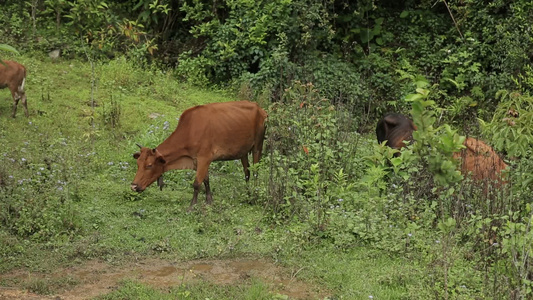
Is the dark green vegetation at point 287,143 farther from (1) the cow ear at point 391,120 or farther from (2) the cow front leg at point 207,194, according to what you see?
(1) the cow ear at point 391,120

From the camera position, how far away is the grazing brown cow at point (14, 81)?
37.0 ft

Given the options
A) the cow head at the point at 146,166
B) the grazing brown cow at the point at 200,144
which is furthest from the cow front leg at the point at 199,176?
the cow head at the point at 146,166

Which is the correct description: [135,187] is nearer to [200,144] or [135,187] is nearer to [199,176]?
[199,176]

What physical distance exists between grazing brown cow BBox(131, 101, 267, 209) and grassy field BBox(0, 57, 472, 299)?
395 millimetres

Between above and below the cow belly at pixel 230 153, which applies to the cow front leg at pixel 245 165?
below

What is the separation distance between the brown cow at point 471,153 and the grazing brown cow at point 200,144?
1866mm

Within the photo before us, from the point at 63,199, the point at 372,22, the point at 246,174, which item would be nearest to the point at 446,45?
the point at 372,22

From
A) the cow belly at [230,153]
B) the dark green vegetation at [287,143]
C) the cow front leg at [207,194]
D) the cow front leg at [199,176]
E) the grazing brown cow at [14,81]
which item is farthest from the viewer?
the grazing brown cow at [14,81]

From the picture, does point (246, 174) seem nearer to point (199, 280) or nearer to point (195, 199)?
point (195, 199)

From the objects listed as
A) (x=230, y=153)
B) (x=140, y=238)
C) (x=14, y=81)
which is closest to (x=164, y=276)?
(x=140, y=238)

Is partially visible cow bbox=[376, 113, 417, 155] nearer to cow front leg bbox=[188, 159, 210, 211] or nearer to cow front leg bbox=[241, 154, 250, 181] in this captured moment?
cow front leg bbox=[241, 154, 250, 181]

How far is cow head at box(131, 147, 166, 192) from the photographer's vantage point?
888cm

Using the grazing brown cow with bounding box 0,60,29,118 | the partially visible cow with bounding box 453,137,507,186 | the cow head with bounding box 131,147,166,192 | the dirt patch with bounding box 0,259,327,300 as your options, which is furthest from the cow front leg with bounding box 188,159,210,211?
the grazing brown cow with bounding box 0,60,29,118

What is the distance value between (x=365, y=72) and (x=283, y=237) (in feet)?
24.8
